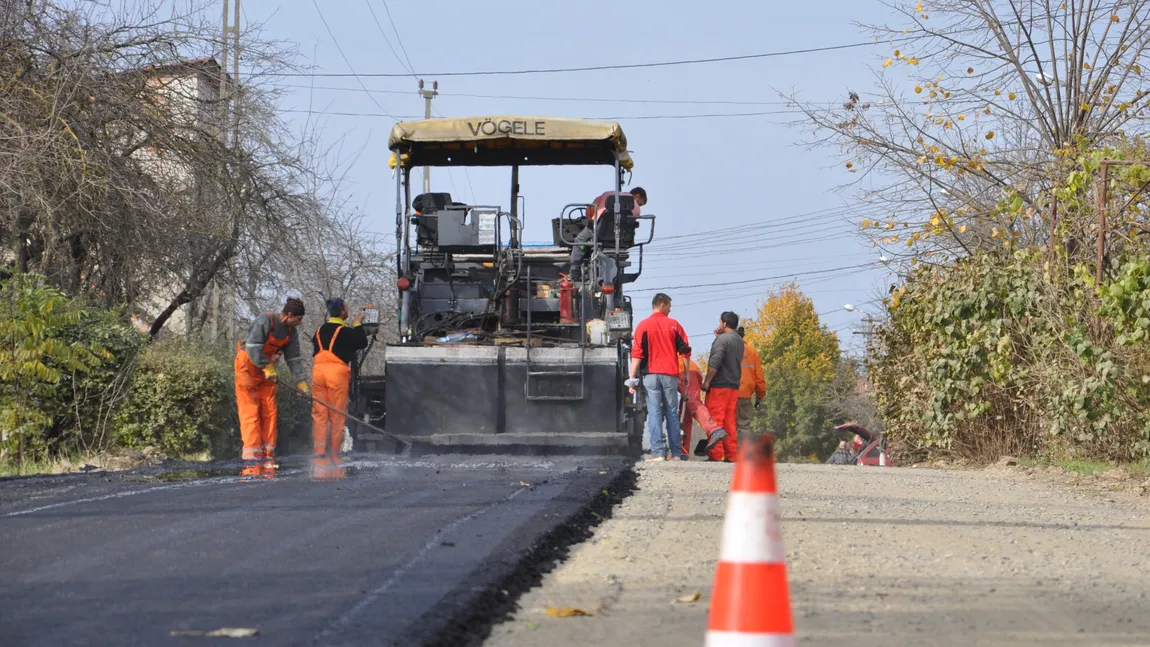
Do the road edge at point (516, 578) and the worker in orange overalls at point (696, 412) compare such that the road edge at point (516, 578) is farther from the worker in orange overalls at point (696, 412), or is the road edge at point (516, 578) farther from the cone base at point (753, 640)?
the worker in orange overalls at point (696, 412)

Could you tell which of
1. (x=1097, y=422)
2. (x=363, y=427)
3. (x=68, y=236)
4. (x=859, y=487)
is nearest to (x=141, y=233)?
(x=68, y=236)

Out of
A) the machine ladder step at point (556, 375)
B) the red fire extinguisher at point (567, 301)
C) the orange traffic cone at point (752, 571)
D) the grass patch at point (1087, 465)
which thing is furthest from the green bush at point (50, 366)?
the orange traffic cone at point (752, 571)

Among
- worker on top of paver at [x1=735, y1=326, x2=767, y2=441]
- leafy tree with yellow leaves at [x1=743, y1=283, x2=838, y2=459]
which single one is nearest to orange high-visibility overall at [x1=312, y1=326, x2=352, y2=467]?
worker on top of paver at [x1=735, y1=326, x2=767, y2=441]

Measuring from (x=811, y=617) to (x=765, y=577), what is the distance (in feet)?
6.01

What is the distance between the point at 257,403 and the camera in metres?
12.9

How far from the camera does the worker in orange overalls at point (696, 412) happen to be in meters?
14.9

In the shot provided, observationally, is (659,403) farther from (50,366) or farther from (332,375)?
(50,366)

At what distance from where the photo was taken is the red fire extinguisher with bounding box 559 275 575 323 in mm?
14508

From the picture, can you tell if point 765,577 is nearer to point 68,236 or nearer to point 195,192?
point 68,236

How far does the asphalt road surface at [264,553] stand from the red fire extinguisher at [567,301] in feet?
14.9

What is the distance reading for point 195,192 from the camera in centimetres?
1714

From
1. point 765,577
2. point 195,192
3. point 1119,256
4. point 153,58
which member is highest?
point 153,58

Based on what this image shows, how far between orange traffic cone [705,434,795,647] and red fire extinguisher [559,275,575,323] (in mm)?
10935

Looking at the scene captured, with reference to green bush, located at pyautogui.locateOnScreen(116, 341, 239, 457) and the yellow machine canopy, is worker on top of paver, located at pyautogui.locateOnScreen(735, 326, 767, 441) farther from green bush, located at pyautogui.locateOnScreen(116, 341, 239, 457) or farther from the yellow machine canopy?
green bush, located at pyautogui.locateOnScreen(116, 341, 239, 457)
